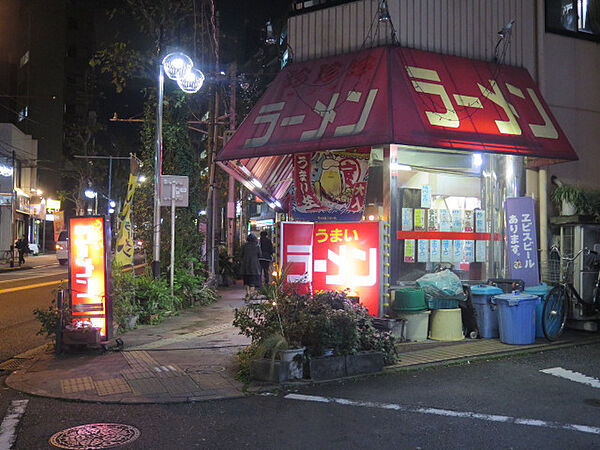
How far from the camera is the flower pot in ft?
21.8

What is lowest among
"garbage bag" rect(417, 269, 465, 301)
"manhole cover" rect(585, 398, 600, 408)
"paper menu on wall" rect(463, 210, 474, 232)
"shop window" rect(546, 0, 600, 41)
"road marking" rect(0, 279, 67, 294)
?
"manhole cover" rect(585, 398, 600, 408)

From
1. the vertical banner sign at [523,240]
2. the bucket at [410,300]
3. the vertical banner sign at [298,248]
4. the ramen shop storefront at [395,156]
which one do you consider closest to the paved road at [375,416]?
the bucket at [410,300]

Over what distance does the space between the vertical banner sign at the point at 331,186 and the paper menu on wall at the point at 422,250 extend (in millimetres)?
1332

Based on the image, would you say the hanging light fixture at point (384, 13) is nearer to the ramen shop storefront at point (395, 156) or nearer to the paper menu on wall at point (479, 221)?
the ramen shop storefront at point (395, 156)

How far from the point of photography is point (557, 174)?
39.4 ft

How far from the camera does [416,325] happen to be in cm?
920

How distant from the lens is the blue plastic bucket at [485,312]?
933 cm

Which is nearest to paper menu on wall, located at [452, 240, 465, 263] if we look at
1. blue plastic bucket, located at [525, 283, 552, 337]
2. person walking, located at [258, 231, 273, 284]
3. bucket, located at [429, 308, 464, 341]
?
blue plastic bucket, located at [525, 283, 552, 337]

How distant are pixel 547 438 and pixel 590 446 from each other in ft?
1.14

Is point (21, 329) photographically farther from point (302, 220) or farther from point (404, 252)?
point (404, 252)

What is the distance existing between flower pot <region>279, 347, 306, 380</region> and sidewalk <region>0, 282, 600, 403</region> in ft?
0.51

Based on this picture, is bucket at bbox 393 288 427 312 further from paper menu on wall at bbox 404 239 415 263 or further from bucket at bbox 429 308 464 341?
paper menu on wall at bbox 404 239 415 263

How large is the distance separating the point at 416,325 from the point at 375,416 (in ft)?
13.1

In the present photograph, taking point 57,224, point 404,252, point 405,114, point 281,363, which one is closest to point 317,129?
point 405,114
